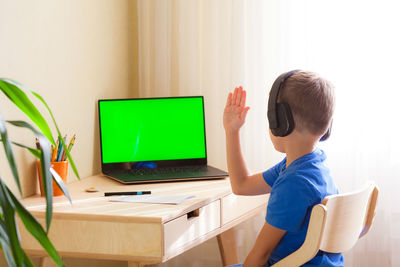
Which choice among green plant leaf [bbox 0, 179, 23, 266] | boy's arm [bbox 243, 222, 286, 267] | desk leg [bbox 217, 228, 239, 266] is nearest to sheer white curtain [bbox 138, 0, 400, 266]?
desk leg [bbox 217, 228, 239, 266]

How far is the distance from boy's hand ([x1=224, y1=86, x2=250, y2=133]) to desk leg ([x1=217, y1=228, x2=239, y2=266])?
785 mm

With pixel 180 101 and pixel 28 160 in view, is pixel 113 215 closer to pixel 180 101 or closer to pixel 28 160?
pixel 28 160

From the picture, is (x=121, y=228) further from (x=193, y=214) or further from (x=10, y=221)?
(x=10, y=221)

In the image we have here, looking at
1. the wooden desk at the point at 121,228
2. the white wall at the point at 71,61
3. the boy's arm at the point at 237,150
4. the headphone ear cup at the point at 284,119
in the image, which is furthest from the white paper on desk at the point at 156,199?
the headphone ear cup at the point at 284,119

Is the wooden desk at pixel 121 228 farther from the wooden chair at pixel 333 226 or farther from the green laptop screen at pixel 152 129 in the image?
the green laptop screen at pixel 152 129

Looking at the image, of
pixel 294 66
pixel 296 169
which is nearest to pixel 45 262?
pixel 296 169

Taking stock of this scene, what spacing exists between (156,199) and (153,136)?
0.57m

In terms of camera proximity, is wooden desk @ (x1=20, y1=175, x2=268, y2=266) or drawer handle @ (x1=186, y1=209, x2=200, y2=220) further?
drawer handle @ (x1=186, y1=209, x2=200, y2=220)

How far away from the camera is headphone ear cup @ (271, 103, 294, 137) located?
1313 millimetres

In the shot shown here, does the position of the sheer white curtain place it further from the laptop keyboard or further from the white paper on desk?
the white paper on desk

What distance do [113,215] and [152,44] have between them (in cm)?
108

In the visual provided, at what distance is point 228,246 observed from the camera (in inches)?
88.2

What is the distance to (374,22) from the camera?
2107 millimetres

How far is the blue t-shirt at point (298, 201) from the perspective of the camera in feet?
4.17
